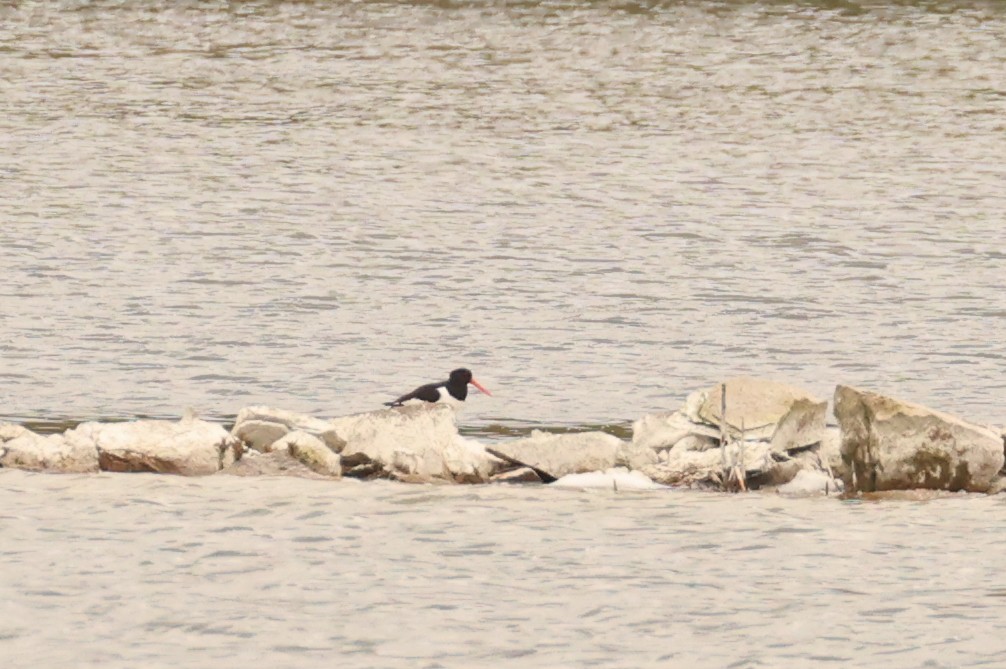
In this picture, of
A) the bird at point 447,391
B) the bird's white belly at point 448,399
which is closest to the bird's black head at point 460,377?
the bird at point 447,391

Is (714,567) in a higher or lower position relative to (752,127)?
lower

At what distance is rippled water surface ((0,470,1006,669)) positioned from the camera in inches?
558

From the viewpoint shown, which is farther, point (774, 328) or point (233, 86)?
point (233, 86)

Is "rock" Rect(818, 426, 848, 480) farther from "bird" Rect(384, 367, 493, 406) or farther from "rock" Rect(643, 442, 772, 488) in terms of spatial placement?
"bird" Rect(384, 367, 493, 406)

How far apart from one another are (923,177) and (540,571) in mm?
27574

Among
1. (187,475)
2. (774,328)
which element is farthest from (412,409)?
(774,328)

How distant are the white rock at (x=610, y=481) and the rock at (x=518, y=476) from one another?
0.26 m

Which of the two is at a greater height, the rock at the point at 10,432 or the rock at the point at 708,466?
the rock at the point at 10,432

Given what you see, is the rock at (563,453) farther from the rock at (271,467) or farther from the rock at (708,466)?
the rock at (271,467)

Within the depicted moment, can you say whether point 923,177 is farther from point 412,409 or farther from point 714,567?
point 714,567

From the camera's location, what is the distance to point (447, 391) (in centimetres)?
2191

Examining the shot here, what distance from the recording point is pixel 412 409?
19.7 metres

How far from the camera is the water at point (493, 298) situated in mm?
15141

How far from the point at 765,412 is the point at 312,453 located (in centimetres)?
400
